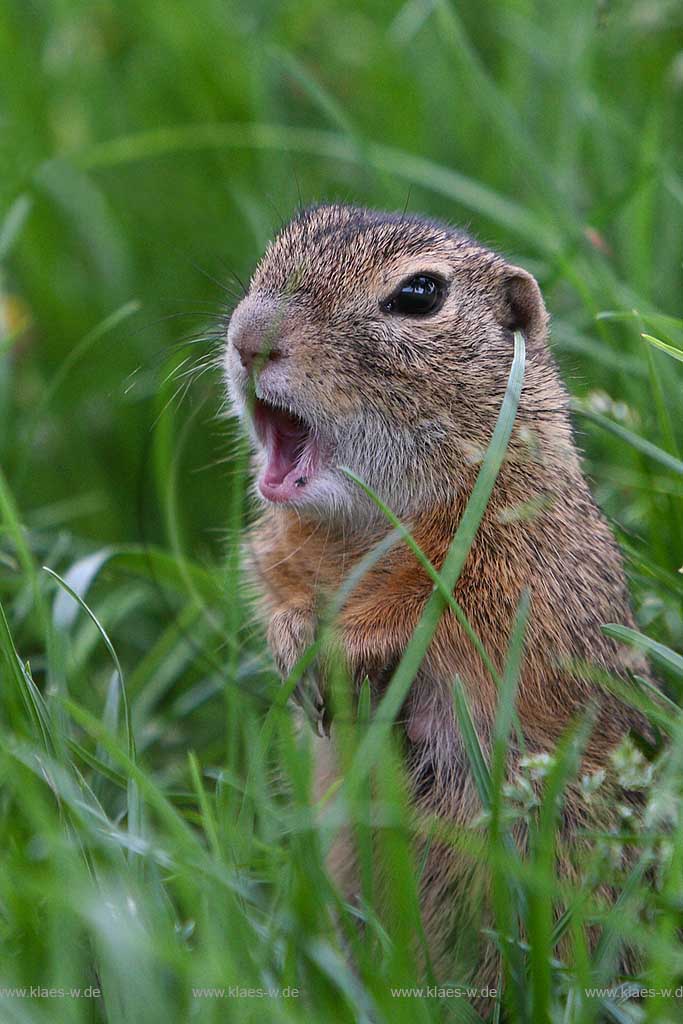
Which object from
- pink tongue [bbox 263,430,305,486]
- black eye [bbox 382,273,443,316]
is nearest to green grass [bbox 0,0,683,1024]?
pink tongue [bbox 263,430,305,486]

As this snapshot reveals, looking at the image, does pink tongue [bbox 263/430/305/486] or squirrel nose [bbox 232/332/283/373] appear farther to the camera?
pink tongue [bbox 263/430/305/486]

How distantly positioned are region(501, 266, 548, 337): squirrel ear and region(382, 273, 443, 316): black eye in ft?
1.02

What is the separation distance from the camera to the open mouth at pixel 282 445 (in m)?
3.35

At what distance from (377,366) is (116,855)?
144 centimetres

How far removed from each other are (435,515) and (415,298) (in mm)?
628

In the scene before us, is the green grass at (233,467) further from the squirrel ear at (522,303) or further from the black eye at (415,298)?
the black eye at (415,298)

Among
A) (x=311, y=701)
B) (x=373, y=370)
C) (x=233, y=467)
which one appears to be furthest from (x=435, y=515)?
(x=233, y=467)

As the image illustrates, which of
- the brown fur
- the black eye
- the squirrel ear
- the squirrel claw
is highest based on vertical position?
the squirrel ear

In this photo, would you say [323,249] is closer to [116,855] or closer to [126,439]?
[116,855]

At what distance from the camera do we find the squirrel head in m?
3.26

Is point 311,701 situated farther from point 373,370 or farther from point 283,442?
point 373,370

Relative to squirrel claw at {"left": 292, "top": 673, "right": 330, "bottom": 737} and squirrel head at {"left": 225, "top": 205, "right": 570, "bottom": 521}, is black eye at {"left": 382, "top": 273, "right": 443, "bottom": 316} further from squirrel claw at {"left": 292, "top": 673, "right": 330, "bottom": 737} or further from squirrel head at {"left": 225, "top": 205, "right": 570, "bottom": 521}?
squirrel claw at {"left": 292, "top": 673, "right": 330, "bottom": 737}

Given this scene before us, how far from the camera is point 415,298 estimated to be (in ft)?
11.5

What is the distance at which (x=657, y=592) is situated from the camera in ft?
12.3
